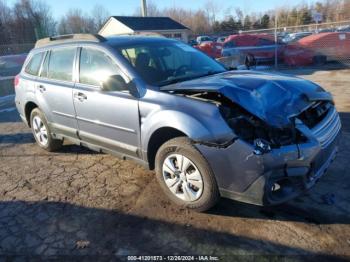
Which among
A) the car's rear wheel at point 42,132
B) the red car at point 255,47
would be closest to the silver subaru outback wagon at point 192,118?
the car's rear wheel at point 42,132

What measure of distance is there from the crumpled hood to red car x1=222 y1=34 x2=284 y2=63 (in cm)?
1252

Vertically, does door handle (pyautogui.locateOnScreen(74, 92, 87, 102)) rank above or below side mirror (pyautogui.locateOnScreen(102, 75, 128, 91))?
below

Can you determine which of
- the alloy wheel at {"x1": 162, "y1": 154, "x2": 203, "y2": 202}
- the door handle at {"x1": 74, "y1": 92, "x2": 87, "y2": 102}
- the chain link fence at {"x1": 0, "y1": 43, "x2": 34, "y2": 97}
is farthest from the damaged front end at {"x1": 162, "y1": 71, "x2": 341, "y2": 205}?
the chain link fence at {"x1": 0, "y1": 43, "x2": 34, "y2": 97}

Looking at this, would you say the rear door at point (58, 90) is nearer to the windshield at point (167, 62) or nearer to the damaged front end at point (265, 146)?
the windshield at point (167, 62)

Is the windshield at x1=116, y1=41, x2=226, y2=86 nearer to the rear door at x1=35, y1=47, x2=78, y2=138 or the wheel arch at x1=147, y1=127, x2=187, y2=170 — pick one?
the wheel arch at x1=147, y1=127, x2=187, y2=170

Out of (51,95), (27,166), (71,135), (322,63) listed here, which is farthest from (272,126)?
(322,63)

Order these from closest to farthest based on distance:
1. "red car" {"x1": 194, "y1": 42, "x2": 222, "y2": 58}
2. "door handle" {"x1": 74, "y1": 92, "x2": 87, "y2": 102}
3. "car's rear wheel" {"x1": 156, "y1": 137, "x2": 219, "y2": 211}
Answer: "car's rear wheel" {"x1": 156, "y1": 137, "x2": 219, "y2": 211} → "door handle" {"x1": 74, "y1": 92, "x2": 87, "y2": 102} → "red car" {"x1": 194, "y1": 42, "x2": 222, "y2": 58}

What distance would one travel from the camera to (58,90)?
5.01 metres

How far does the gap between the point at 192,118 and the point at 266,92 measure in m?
0.82

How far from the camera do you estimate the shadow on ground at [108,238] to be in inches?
121

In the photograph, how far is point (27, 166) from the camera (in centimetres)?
547

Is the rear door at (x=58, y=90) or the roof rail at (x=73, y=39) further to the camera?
the rear door at (x=58, y=90)

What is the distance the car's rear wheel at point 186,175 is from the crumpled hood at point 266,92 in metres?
0.62

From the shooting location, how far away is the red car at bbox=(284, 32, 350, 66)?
Answer: 14.1 m
